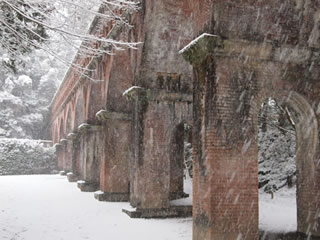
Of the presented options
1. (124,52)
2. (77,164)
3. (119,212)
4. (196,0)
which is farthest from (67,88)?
(196,0)

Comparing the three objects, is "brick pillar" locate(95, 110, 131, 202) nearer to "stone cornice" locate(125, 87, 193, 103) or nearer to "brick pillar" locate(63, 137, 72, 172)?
"stone cornice" locate(125, 87, 193, 103)

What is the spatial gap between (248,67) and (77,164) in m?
18.3

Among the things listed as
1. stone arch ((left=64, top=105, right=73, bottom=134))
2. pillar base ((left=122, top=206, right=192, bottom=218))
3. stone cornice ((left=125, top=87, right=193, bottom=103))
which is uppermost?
stone cornice ((left=125, top=87, right=193, bottom=103))

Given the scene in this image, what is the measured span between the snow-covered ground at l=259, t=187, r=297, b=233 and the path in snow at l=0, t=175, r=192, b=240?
80.0 inches

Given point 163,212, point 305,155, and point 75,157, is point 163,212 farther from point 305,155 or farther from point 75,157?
point 75,157

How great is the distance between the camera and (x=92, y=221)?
1070 centimetres

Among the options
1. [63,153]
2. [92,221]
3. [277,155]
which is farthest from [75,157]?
[92,221]

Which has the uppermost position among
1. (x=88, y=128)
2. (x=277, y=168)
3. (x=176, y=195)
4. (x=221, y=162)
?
(x=221, y=162)

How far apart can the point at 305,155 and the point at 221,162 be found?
2.33 m

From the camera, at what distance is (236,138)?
7707 mm

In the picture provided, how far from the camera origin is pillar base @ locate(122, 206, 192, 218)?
11.3 m

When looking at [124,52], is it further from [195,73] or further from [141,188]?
[195,73]

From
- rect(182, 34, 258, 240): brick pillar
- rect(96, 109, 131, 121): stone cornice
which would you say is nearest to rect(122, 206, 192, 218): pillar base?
rect(182, 34, 258, 240): brick pillar

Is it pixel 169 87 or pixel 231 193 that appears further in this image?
pixel 169 87
